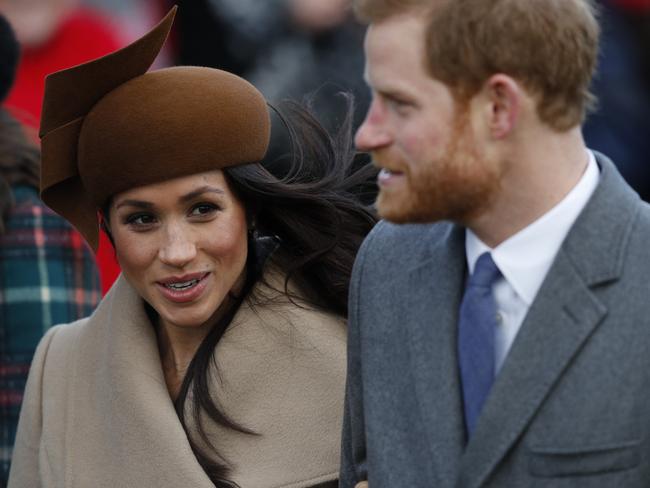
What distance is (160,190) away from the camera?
3662 millimetres

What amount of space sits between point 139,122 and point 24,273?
4.04 feet

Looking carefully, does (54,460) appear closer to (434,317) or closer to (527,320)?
(434,317)

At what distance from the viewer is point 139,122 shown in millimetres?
3613

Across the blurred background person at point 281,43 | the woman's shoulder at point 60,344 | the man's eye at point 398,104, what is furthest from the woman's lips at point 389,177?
the blurred background person at point 281,43

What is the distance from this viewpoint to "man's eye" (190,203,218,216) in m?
3.71

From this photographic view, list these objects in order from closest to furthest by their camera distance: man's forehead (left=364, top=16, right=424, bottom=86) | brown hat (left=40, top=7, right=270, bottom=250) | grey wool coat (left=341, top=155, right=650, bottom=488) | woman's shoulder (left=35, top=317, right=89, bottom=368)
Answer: grey wool coat (left=341, top=155, right=650, bottom=488)
man's forehead (left=364, top=16, right=424, bottom=86)
brown hat (left=40, top=7, right=270, bottom=250)
woman's shoulder (left=35, top=317, right=89, bottom=368)

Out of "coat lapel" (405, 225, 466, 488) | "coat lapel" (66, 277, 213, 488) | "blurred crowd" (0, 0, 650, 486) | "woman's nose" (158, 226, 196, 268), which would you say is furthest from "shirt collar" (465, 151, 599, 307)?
"blurred crowd" (0, 0, 650, 486)

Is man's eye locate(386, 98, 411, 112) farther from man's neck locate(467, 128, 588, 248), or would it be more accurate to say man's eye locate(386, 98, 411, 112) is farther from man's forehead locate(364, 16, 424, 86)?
man's neck locate(467, 128, 588, 248)

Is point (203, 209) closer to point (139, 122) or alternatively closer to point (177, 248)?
point (177, 248)

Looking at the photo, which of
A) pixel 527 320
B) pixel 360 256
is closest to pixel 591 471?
pixel 527 320

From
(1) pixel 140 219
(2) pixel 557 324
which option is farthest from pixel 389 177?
(1) pixel 140 219

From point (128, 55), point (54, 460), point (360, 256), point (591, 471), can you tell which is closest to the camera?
point (591, 471)

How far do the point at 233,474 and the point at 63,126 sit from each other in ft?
3.04

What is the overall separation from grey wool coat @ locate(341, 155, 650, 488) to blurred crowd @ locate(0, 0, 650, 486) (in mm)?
2877
